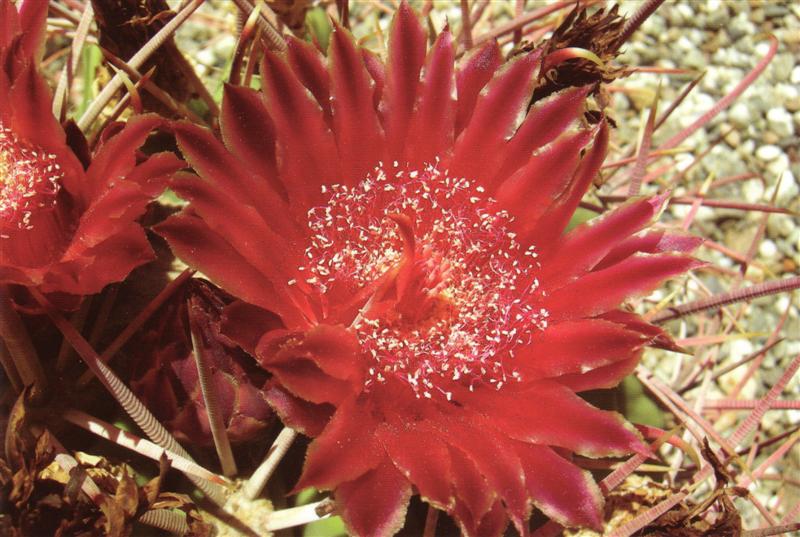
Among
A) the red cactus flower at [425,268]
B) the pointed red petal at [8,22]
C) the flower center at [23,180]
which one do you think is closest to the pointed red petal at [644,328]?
the red cactus flower at [425,268]

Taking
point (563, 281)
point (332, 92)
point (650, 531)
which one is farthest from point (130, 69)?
point (650, 531)

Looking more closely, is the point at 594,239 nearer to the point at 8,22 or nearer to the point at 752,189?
the point at 8,22

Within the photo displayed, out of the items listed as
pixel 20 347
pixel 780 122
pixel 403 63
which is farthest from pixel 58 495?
pixel 780 122

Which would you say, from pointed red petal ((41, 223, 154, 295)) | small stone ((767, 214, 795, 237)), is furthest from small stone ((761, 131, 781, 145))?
pointed red petal ((41, 223, 154, 295))

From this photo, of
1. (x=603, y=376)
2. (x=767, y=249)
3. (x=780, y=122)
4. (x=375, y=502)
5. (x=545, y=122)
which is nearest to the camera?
(x=375, y=502)

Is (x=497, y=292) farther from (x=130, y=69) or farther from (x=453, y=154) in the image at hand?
(x=130, y=69)

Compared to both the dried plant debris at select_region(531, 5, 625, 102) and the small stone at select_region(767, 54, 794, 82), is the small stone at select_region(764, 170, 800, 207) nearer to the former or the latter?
the small stone at select_region(767, 54, 794, 82)
